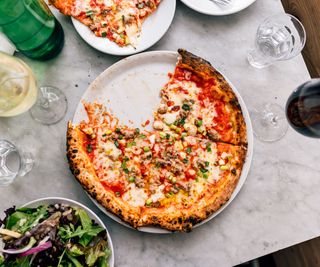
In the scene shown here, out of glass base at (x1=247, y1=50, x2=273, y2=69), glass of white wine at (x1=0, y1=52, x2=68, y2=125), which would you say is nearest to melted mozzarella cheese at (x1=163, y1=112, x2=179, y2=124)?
glass base at (x1=247, y1=50, x2=273, y2=69)

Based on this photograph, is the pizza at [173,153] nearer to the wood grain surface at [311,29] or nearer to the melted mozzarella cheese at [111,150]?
the melted mozzarella cheese at [111,150]

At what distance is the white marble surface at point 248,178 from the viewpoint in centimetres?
187

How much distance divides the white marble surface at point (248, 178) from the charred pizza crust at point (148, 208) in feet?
0.52

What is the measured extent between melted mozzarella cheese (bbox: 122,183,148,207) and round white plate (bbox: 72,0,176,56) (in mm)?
598

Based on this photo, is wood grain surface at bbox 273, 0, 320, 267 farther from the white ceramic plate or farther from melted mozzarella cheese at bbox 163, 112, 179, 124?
the white ceramic plate

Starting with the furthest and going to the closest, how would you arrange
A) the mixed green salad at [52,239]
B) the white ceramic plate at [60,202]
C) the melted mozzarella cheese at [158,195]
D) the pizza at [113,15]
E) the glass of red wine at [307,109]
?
the pizza at [113,15] < the melted mozzarella cheese at [158,195] < the white ceramic plate at [60,202] < the mixed green salad at [52,239] < the glass of red wine at [307,109]

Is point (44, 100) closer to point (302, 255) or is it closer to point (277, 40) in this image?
point (277, 40)

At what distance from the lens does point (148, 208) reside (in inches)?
70.9

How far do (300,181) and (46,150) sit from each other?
3.80ft

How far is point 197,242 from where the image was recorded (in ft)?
6.15

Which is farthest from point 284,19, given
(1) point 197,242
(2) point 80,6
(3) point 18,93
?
(3) point 18,93

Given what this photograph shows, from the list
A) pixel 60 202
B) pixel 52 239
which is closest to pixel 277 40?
pixel 60 202

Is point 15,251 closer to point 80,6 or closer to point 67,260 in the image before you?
point 67,260

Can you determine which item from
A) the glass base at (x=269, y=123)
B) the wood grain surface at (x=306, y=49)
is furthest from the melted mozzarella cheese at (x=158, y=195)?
the wood grain surface at (x=306, y=49)
